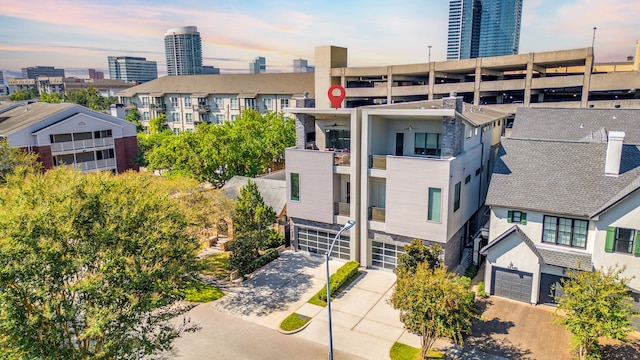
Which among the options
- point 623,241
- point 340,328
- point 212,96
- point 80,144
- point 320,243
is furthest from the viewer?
point 212,96

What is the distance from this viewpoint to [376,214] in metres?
29.1

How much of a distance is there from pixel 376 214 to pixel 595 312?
14.2 m

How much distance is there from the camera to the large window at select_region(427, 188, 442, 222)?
1029 inches

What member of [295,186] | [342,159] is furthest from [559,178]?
[295,186]

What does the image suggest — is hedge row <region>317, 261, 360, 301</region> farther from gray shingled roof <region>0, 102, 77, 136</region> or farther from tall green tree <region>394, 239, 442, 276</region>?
Answer: gray shingled roof <region>0, 102, 77, 136</region>

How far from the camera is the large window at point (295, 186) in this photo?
31.2 m

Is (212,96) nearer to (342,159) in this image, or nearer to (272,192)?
(272,192)

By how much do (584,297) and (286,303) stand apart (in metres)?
15.5

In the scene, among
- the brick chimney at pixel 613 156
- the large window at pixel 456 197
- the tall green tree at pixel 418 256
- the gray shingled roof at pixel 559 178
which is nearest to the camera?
the gray shingled roof at pixel 559 178

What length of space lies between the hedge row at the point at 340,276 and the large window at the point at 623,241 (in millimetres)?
14641

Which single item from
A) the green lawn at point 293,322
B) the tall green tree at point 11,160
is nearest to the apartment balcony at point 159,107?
the tall green tree at point 11,160

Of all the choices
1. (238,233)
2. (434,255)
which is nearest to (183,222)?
(238,233)

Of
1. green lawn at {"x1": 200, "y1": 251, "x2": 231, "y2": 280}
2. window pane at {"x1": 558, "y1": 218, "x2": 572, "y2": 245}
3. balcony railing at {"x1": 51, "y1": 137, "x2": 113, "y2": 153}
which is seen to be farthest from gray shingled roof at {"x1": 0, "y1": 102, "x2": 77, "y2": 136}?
window pane at {"x1": 558, "y1": 218, "x2": 572, "y2": 245}

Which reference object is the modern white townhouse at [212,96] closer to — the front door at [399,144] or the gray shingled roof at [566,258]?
the front door at [399,144]
